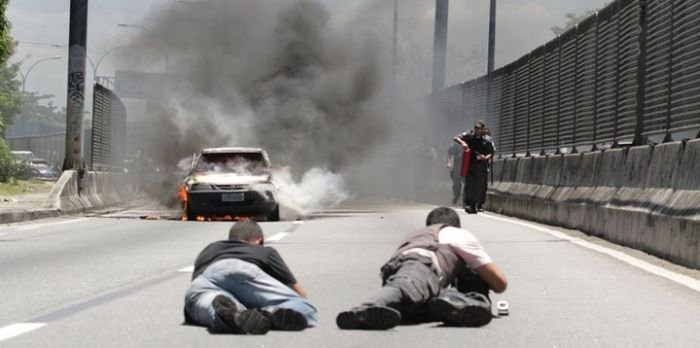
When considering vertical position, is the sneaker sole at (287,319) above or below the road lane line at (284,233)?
above

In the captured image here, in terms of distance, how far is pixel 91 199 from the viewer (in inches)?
1205

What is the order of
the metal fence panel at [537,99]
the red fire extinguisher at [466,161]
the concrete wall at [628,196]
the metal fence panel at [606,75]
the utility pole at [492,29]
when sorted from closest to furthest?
the concrete wall at [628,196] → the metal fence panel at [606,75] → the red fire extinguisher at [466,161] → the metal fence panel at [537,99] → the utility pole at [492,29]

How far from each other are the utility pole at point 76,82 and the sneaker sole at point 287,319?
22474mm

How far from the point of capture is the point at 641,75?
17.2 m

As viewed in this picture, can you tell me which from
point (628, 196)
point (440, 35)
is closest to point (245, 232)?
point (628, 196)

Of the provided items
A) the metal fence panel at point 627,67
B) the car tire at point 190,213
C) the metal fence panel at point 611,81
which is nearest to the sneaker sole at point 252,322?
the metal fence panel at point 611,81

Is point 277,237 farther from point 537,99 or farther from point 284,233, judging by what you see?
point 537,99

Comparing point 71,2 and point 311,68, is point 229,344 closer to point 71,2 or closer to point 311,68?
point 71,2

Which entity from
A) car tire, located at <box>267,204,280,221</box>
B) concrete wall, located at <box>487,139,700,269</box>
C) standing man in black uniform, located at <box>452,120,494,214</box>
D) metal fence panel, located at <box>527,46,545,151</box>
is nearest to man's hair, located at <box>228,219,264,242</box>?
concrete wall, located at <box>487,139,700,269</box>

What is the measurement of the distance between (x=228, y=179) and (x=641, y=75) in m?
9.25

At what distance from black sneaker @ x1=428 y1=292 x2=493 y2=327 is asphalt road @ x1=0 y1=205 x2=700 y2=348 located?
0.08m

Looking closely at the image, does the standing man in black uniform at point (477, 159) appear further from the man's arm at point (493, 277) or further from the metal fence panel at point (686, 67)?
the man's arm at point (493, 277)

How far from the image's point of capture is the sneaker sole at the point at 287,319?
26.7 ft

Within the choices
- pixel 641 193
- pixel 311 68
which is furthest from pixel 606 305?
pixel 311 68
